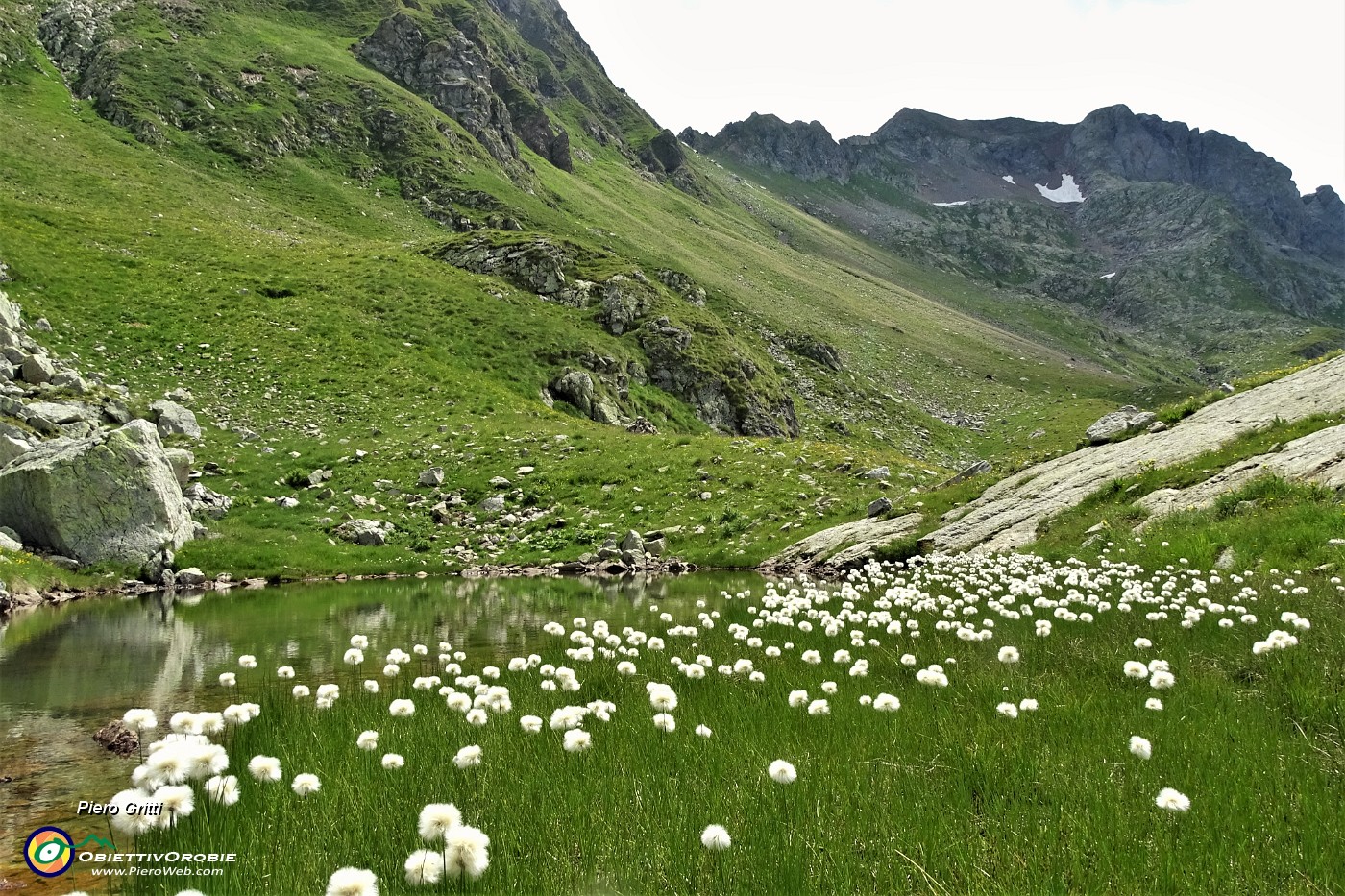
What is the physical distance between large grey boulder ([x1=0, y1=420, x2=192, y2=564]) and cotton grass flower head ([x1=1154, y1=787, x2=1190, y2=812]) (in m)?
26.4

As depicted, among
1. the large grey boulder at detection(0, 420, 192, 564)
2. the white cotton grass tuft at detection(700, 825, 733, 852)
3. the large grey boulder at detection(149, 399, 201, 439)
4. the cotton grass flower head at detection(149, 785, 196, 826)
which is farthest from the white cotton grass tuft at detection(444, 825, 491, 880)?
the large grey boulder at detection(149, 399, 201, 439)

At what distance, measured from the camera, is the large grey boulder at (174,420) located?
95.7 feet

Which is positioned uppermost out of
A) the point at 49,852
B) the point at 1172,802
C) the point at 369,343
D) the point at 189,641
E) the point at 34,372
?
the point at 1172,802

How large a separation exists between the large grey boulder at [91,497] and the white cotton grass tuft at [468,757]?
22.3 metres

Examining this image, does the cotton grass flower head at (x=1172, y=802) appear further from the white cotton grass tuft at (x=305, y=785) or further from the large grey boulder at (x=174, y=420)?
the large grey boulder at (x=174, y=420)

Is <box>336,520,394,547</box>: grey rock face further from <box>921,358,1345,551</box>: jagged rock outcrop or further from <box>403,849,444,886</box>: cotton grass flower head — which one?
<box>403,849,444,886</box>: cotton grass flower head

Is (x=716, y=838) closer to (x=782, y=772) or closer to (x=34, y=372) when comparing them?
(x=782, y=772)

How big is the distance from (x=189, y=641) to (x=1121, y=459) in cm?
2639

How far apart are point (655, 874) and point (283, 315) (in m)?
46.6

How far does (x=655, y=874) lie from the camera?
3.64 metres

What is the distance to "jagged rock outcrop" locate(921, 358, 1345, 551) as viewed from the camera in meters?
20.6

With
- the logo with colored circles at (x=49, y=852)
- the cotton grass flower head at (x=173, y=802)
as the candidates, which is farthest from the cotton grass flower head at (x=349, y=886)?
the logo with colored circles at (x=49, y=852)

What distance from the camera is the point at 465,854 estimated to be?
3391 mm

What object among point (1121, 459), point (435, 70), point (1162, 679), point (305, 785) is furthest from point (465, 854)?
point (435, 70)
